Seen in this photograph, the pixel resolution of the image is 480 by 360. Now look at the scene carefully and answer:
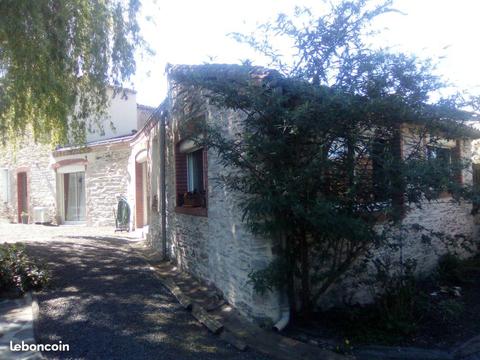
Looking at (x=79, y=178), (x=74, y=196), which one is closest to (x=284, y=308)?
(x=79, y=178)

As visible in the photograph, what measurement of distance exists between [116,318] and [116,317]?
0.04 meters

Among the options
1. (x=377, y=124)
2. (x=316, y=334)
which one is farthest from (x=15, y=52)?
(x=316, y=334)

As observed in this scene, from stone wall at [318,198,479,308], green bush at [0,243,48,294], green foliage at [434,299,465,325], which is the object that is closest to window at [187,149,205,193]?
green bush at [0,243,48,294]

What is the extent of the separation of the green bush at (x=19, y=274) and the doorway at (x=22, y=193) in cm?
1304

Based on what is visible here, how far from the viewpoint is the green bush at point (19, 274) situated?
20.8ft

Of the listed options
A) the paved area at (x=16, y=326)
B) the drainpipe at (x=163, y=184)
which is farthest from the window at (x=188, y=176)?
the paved area at (x=16, y=326)

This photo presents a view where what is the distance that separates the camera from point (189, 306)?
570 cm

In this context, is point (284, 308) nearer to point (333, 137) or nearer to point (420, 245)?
point (333, 137)

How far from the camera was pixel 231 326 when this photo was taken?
506 cm

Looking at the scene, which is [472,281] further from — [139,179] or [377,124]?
[139,179]

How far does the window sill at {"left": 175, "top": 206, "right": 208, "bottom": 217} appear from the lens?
6.71 metres

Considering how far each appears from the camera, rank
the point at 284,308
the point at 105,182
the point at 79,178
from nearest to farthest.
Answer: the point at 284,308 < the point at 105,182 < the point at 79,178

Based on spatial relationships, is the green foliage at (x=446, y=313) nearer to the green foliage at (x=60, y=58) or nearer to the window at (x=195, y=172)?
the window at (x=195, y=172)

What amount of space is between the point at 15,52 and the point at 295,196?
542 cm
